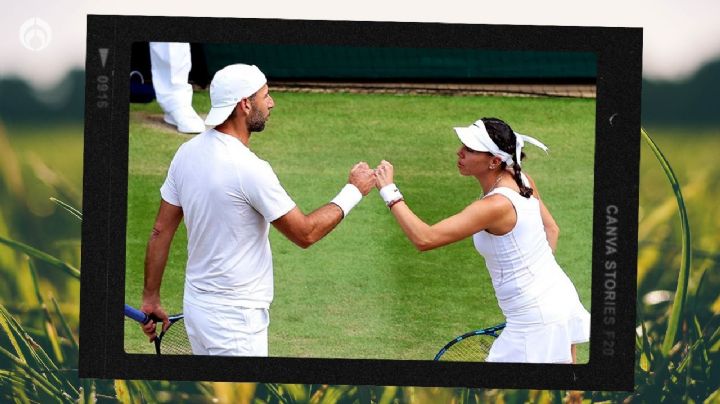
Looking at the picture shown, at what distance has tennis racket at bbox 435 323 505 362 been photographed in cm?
619

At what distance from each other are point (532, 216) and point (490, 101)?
590 mm

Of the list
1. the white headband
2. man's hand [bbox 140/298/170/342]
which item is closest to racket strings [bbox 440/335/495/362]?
the white headband

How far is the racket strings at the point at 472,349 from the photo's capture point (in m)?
6.19

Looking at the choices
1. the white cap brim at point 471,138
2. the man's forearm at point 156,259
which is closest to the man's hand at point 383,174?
the white cap brim at point 471,138

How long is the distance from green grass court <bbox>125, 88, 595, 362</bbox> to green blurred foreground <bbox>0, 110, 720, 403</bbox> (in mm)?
349

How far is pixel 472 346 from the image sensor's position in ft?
20.4

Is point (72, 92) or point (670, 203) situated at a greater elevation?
point (72, 92)

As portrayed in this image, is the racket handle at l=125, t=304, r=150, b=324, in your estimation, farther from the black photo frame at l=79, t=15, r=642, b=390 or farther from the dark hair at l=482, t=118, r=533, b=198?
the dark hair at l=482, t=118, r=533, b=198

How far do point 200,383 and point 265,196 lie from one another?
1.04m

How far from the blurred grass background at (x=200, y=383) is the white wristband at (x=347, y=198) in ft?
3.08

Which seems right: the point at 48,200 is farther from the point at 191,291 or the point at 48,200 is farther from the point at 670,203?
the point at 670,203

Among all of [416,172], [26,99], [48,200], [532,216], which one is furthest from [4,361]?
[532,216]

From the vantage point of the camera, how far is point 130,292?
20.4 ft

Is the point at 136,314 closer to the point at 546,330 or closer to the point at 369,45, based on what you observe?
the point at 369,45
